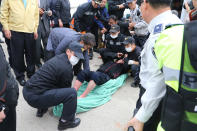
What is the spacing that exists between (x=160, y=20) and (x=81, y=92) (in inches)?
94.6

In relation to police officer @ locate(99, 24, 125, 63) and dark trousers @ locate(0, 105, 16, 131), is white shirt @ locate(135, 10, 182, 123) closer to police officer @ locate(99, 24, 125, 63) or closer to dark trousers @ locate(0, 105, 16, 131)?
dark trousers @ locate(0, 105, 16, 131)

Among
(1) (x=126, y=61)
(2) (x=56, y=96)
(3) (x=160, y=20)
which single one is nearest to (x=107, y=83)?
(1) (x=126, y=61)

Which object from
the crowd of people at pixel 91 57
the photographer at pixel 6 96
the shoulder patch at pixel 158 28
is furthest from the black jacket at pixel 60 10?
the shoulder patch at pixel 158 28

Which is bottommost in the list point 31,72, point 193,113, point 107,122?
point 107,122

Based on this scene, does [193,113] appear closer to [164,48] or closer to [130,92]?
[164,48]

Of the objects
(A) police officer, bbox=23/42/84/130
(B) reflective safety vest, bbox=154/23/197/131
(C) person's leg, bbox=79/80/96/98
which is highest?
(B) reflective safety vest, bbox=154/23/197/131

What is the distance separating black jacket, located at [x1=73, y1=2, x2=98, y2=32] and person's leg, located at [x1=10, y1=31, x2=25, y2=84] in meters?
1.60

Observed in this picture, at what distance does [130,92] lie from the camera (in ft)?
12.2

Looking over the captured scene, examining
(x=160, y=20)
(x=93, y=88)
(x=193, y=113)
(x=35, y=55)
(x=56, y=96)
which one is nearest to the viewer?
(x=193, y=113)

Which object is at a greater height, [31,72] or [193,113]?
[193,113]

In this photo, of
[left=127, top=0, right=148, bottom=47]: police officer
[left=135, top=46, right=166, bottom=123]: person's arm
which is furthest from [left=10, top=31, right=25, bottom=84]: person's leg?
[left=135, top=46, right=166, bottom=123]: person's arm

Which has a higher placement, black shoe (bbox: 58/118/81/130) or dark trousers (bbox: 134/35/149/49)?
dark trousers (bbox: 134/35/149/49)

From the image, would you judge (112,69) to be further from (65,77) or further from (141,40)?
(65,77)

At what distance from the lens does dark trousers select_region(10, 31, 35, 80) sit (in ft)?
11.9
